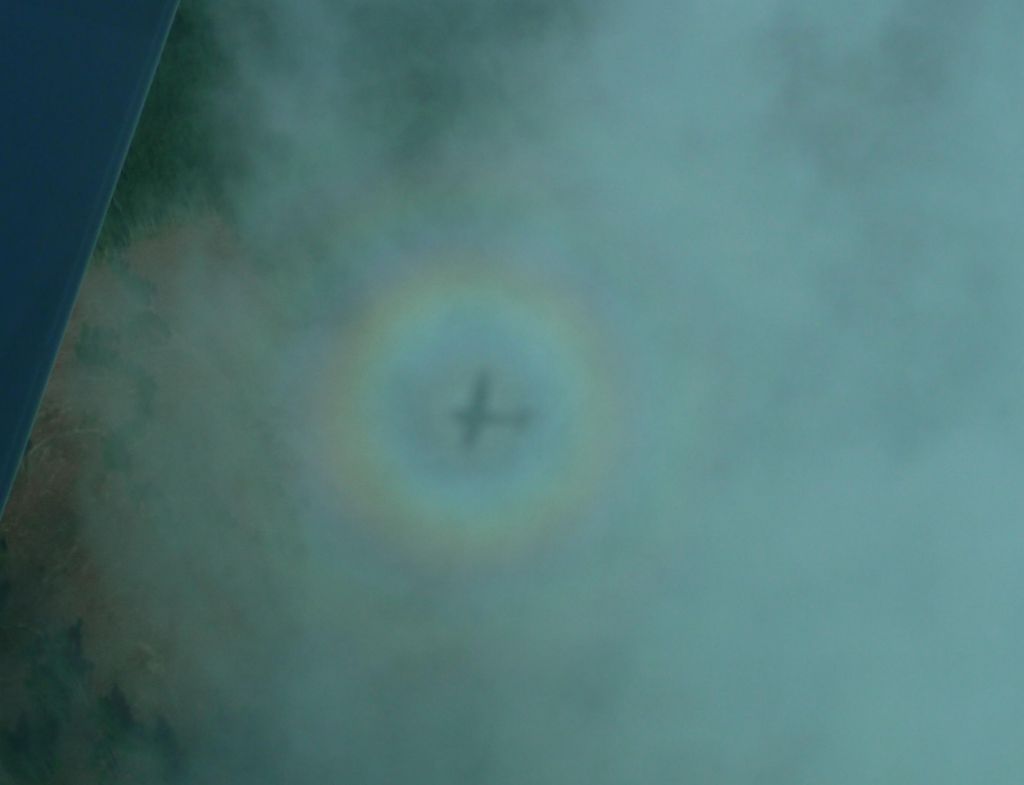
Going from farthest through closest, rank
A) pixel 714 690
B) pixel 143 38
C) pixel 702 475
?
pixel 702 475 < pixel 714 690 < pixel 143 38

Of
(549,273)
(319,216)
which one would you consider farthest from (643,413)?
(319,216)

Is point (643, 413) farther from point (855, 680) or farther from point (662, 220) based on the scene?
point (855, 680)

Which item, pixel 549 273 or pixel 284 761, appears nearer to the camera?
pixel 284 761

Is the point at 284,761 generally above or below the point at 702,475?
below

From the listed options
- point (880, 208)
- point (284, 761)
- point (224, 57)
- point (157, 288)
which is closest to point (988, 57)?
point (880, 208)

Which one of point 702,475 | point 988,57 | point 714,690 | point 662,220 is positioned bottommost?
point 714,690

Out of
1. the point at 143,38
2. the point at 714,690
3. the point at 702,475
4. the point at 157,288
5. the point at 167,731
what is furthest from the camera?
the point at 702,475

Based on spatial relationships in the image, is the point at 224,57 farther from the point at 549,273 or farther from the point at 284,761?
the point at 284,761
